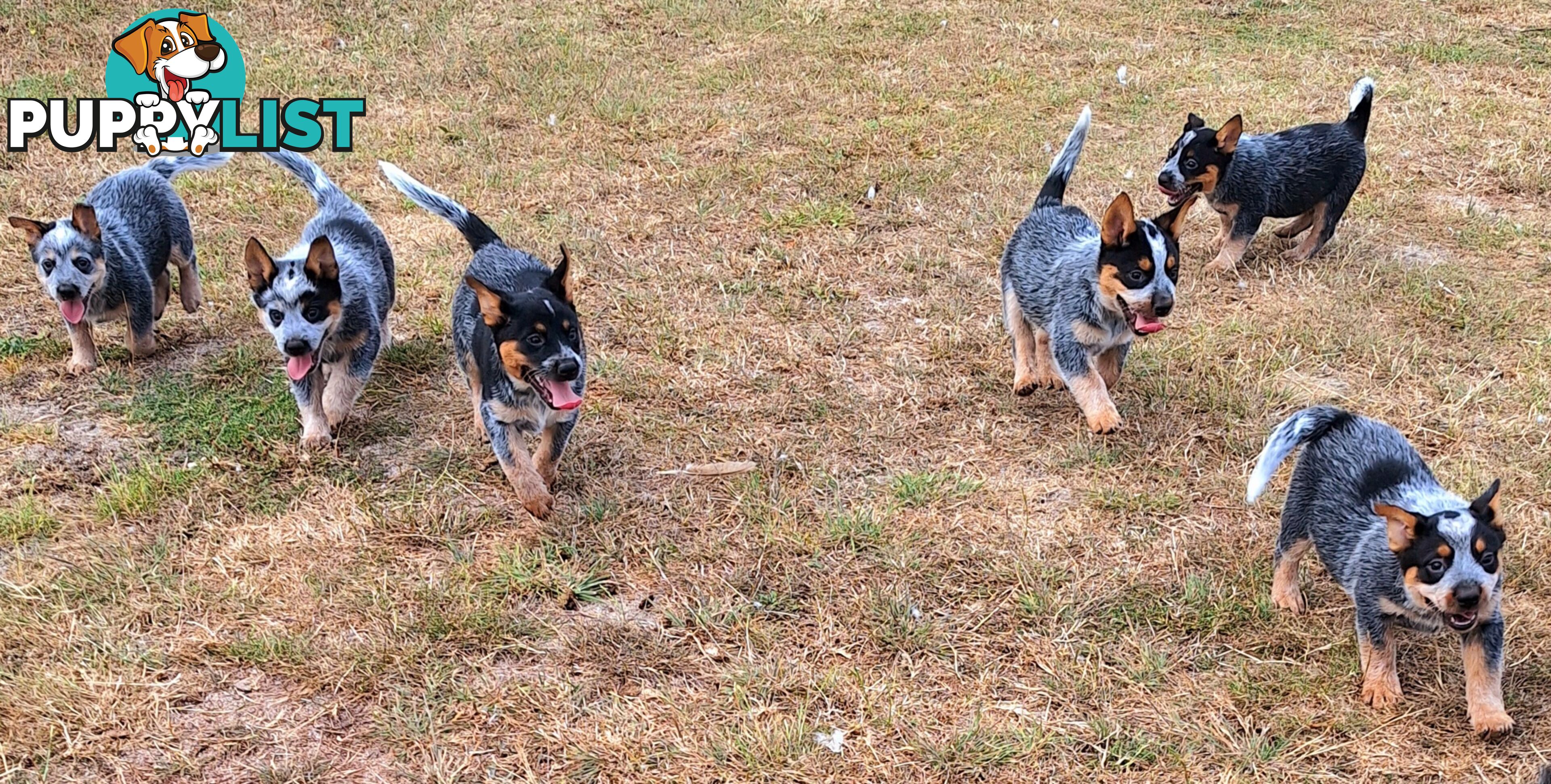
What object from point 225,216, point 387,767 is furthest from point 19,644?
point 225,216

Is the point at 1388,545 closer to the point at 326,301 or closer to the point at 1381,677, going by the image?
the point at 1381,677

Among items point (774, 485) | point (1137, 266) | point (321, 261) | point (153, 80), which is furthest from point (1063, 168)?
point (153, 80)

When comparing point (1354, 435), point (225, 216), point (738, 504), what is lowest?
point (225, 216)

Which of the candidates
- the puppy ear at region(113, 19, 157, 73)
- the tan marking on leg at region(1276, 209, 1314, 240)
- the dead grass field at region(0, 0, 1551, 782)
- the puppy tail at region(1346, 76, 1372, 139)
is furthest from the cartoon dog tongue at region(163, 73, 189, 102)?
the puppy tail at region(1346, 76, 1372, 139)

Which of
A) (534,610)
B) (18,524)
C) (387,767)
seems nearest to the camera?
(387,767)

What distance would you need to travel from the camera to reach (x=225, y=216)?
742cm

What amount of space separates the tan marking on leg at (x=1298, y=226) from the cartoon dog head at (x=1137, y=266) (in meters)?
2.51

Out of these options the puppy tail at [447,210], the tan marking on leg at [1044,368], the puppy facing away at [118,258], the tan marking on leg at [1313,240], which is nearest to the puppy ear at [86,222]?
the puppy facing away at [118,258]

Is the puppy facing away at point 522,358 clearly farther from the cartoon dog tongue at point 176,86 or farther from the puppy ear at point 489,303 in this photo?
the cartoon dog tongue at point 176,86

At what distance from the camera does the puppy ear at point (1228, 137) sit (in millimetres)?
6410

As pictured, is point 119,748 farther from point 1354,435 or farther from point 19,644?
point 1354,435

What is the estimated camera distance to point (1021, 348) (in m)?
5.58

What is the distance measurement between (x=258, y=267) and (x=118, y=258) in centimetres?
147

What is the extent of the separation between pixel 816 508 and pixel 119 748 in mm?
2530
